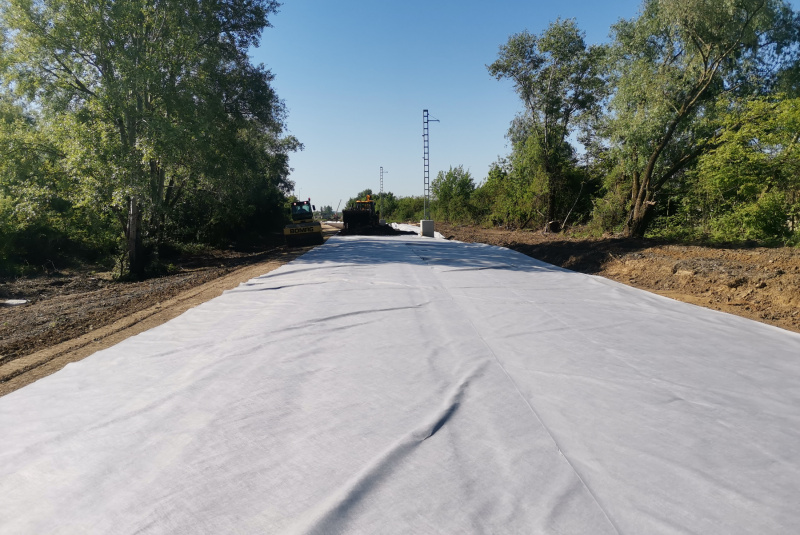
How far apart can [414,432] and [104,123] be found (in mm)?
9531

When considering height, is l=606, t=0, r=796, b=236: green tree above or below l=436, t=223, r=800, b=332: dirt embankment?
above

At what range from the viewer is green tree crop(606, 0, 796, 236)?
9188 mm

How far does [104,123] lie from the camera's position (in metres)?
8.49

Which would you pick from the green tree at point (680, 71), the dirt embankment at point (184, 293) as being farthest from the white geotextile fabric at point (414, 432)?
the green tree at point (680, 71)

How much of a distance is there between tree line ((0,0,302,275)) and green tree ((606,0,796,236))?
10630mm

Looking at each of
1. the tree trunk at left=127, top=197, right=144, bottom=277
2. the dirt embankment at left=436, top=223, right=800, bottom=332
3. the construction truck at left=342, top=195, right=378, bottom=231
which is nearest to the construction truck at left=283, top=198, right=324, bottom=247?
the construction truck at left=342, top=195, right=378, bottom=231

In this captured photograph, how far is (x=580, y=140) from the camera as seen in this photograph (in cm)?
2139

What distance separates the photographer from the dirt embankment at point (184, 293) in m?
4.54

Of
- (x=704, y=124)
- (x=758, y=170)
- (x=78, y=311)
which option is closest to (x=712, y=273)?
(x=758, y=170)

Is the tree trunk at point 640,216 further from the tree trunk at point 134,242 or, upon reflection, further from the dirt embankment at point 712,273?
the tree trunk at point 134,242

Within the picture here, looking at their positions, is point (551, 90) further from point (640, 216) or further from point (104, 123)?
point (104, 123)

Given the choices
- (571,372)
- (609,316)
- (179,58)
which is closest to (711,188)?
(609,316)

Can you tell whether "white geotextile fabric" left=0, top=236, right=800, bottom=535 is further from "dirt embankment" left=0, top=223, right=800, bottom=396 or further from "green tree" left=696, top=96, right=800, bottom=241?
"green tree" left=696, top=96, right=800, bottom=241

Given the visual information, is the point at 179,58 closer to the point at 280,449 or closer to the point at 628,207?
the point at 280,449
